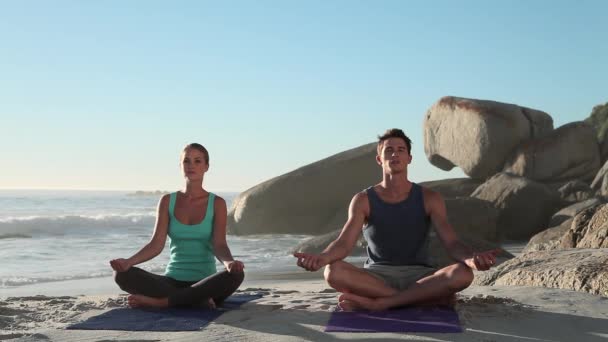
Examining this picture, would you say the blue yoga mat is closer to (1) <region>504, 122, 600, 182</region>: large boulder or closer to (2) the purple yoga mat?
(2) the purple yoga mat

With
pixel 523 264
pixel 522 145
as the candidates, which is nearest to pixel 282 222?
pixel 522 145

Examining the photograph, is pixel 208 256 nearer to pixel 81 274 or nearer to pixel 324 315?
pixel 324 315

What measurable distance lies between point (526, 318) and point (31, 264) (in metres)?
9.04

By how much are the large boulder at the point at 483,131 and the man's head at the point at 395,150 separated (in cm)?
1556

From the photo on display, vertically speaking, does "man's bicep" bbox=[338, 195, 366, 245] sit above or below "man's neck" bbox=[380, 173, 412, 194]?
below

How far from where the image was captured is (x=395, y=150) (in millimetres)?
5168

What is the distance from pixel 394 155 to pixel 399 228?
49cm

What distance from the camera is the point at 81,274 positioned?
1059 cm

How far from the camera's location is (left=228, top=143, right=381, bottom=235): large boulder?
21375 millimetres

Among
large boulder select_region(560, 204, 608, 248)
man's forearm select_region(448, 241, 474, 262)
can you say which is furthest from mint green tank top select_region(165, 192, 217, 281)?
large boulder select_region(560, 204, 608, 248)

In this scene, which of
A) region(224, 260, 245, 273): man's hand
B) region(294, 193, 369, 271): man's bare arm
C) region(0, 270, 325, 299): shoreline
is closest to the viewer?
region(294, 193, 369, 271): man's bare arm

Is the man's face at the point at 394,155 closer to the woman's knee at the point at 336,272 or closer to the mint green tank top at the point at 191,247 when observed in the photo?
the woman's knee at the point at 336,272

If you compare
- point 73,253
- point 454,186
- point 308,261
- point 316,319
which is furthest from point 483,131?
point 308,261

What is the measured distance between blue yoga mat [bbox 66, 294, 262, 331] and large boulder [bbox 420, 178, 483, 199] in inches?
591
